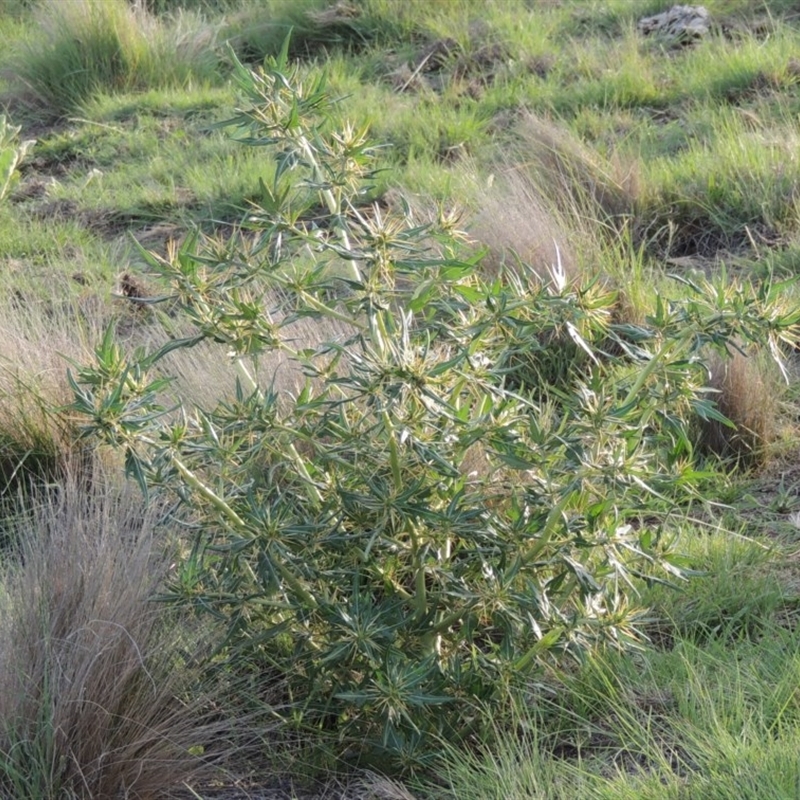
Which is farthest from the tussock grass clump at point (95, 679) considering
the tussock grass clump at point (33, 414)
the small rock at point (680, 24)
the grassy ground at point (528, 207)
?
the small rock at point (680, 24)

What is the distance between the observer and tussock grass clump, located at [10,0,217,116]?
25.2 feet

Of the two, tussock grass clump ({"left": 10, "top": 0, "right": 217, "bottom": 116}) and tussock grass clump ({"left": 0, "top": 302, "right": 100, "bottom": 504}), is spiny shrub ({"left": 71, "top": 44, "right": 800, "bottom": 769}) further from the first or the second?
tussock grass clump ({"left": 10, "top": 0, "right": 217, "bottom": 116})

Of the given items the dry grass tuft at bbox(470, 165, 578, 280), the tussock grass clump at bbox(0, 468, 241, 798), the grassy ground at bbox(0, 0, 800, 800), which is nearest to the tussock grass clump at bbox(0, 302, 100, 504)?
the grassy ground at bbox(0, 0, 800, 800)

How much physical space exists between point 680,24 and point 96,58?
3513 millimetres

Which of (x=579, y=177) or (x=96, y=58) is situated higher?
(x=96, y=58)

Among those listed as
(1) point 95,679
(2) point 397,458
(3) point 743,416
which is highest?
(2) point 397,458

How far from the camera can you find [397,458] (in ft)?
8.02

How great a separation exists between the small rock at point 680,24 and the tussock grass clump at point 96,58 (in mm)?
2691

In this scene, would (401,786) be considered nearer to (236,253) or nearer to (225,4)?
(236,253)

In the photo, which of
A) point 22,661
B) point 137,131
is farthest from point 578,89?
point 22,661

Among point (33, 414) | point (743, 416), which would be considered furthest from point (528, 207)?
point (33, 414)

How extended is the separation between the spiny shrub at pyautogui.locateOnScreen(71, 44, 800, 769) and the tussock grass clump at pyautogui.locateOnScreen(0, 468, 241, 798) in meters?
0.15

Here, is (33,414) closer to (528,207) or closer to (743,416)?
(528,207)

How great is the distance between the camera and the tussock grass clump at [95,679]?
97.3 inches
